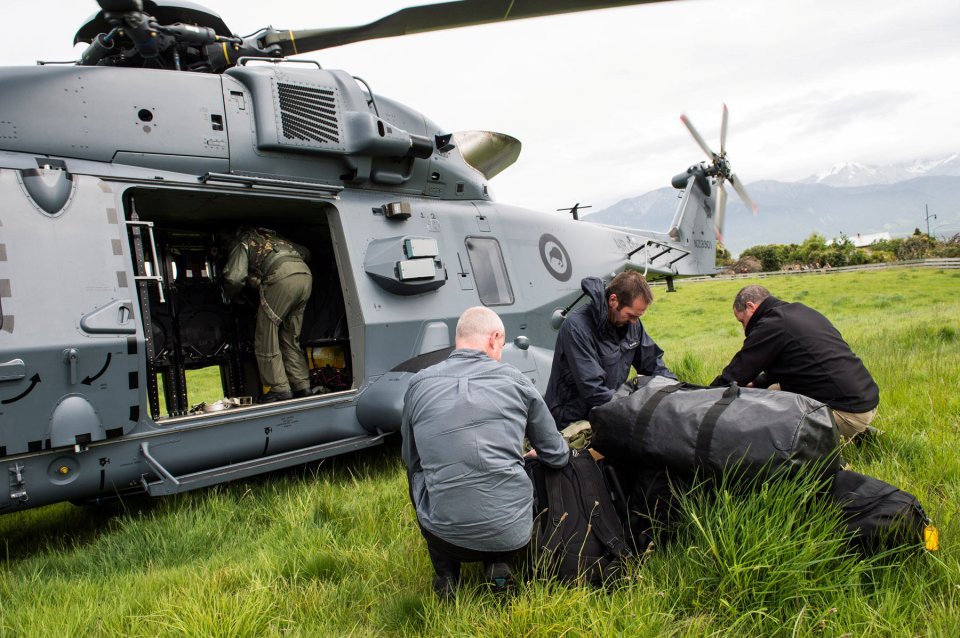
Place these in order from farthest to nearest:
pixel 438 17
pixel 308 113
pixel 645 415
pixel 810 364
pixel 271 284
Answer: pixel 271 284 < pixel 308 113 < pixel 438 17 < pixel 810 364 < pixel 645 415

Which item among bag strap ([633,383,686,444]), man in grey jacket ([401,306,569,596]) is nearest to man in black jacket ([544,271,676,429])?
bag strap ([633,383,686,444])

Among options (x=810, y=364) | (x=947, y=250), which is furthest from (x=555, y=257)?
(x=947, y=250)

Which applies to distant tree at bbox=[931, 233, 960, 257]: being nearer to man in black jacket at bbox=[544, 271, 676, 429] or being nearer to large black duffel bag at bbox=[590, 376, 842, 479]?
man in black jacket at bbox=[544, 271, 676, 429]

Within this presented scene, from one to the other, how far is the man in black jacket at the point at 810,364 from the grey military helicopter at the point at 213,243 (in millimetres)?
2150

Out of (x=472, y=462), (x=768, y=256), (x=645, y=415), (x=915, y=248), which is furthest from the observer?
(x=768, y=256)

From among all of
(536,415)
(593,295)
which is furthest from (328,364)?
(536,415)

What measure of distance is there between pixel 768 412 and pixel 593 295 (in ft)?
5.13

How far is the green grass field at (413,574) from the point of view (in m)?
2.32

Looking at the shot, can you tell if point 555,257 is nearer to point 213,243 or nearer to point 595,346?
point 595,346

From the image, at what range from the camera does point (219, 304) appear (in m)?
6.06

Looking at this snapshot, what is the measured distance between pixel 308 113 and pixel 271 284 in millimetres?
1356

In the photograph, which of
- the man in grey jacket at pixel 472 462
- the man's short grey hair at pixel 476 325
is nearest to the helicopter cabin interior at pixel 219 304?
the man's short grey hair at pixel 476 325

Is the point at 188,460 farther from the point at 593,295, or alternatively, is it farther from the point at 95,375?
the point at 593,295

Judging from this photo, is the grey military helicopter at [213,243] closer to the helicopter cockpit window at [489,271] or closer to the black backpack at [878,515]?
Answer: the helicopter cockpit window at [489,271]
